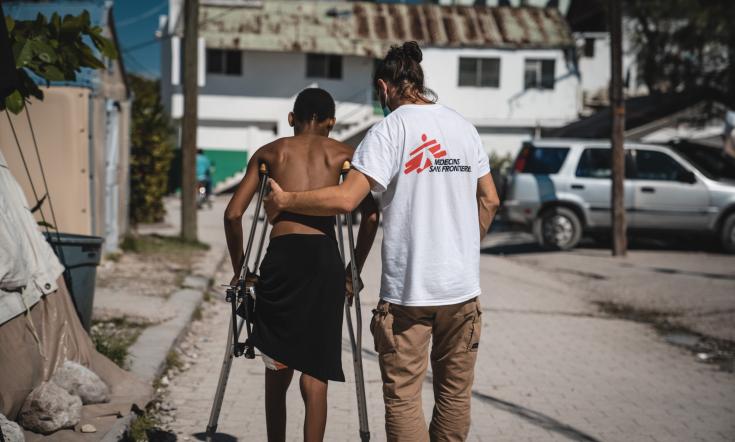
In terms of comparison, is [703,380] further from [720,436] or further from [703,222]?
[703,222]

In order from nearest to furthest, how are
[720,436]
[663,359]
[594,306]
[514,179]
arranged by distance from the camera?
[720,436] < [663,359] < [594,306] < [514,179]

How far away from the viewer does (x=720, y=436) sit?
5.52 m

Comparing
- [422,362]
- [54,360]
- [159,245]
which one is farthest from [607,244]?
[422,362]

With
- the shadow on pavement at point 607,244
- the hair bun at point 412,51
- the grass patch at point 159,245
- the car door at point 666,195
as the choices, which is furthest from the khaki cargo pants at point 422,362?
the car door at point 666,195

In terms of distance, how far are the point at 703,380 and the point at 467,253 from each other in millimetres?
4305

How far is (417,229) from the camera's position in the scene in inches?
144

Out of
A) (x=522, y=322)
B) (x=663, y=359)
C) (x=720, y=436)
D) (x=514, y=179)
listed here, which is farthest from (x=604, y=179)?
(x=720, y=436)

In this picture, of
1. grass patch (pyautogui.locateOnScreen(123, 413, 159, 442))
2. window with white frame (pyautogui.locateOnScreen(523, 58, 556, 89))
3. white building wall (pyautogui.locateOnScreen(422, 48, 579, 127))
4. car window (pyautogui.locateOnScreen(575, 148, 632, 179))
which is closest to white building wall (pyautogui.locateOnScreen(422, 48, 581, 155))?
white building wall (pyautogui.locateOnScreen(422, 48, 579, 127))

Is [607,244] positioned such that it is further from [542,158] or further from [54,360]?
[54,360]

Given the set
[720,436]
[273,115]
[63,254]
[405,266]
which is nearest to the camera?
[405,266]

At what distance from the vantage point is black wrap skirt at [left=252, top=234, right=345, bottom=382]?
391 centimetres

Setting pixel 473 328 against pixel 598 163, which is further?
pixel 598 163

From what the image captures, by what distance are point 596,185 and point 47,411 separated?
12858mm

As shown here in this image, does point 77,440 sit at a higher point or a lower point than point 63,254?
lower
